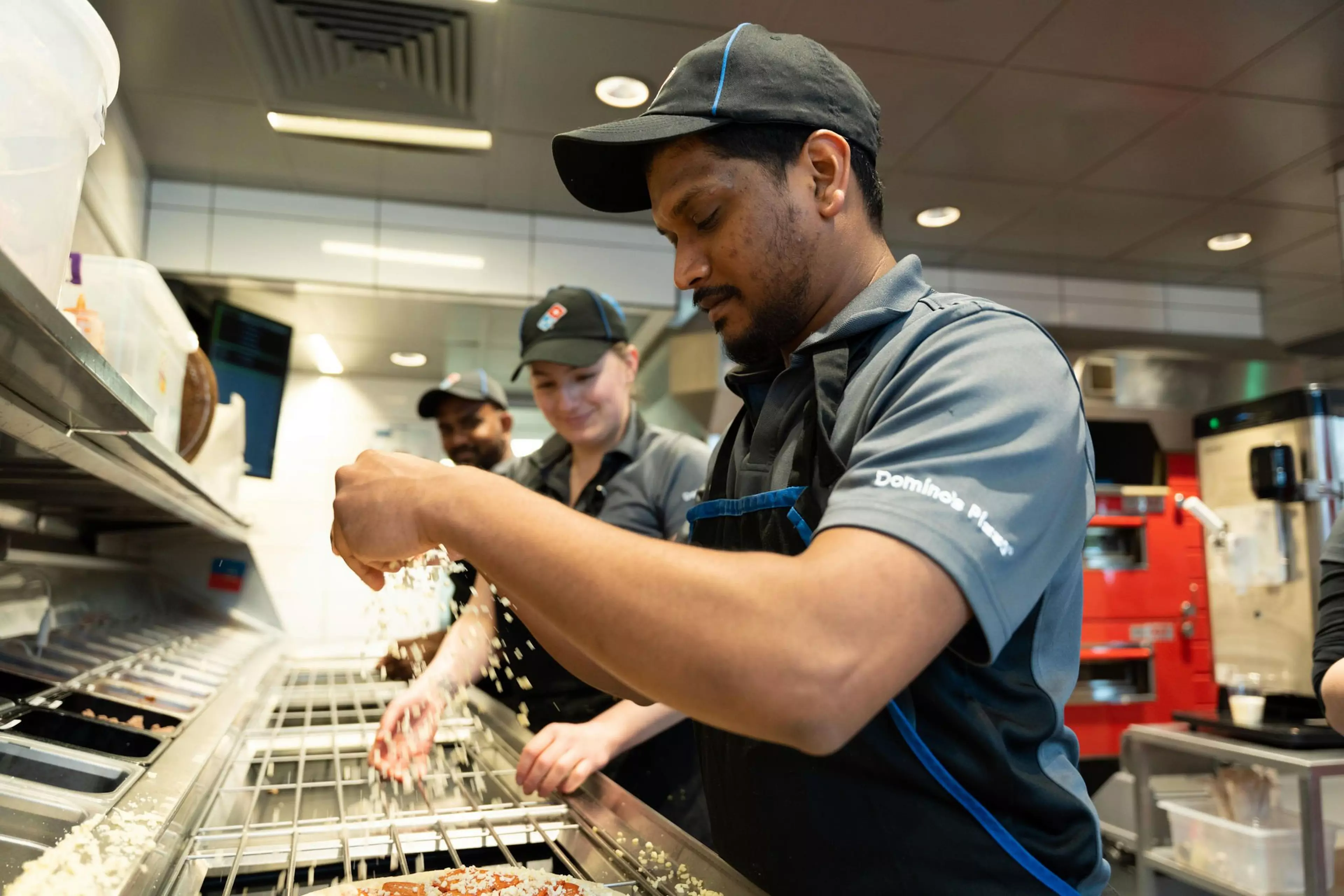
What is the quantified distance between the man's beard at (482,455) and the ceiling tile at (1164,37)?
7.45 feet

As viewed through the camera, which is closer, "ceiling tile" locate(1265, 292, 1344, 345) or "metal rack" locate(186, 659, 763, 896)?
"metal rack" locate(186, 659, 763, 896)

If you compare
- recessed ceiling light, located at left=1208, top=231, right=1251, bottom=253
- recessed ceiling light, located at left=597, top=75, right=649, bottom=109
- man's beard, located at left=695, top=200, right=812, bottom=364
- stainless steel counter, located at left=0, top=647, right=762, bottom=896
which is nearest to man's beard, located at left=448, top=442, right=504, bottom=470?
recessed ceiling light, located at left=597, top=75, right=649, bottom=109

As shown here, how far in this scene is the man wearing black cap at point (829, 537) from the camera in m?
0.60

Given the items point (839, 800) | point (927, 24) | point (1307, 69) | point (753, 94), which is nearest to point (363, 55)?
point (927, 24)

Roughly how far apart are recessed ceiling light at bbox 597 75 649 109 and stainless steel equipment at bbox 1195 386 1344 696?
3.07 meters

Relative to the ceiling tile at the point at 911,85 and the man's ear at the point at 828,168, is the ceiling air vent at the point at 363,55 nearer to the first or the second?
the ceiling tile at the point at 911,85

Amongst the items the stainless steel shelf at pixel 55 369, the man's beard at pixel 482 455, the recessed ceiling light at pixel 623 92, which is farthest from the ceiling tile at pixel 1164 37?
the stainless steel shelf at pixel 55 369

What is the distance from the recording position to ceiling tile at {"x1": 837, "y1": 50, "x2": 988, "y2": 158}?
2.98 metres

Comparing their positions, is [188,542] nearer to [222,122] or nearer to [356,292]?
[356,292]

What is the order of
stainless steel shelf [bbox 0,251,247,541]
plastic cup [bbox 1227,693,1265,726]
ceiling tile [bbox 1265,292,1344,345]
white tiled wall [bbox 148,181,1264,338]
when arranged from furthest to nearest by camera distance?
1. ceiling tile [bbox 1265,292,1344,345]
2. white tiled wall [bbox 148,181,1264,338]
3. plastic cup [bbox 1227,693,1265,726]
4. stainless steel shelf [bbox 0,251,247,541]

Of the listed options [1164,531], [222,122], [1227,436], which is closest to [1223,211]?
[1227,436]

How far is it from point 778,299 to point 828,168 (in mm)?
A: 134

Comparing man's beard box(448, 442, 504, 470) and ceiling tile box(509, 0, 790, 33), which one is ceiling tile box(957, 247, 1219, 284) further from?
man's beard box(448, 442, 504, 470)

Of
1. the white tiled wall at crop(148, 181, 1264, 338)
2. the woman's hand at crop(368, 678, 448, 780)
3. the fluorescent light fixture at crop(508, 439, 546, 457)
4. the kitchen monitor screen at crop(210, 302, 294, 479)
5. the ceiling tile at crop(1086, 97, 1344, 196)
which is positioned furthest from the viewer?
the fluorescent light fixture at crop(508, 439, 546, 457)
